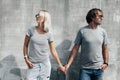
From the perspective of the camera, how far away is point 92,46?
19.3 feet

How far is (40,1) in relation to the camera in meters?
6.53

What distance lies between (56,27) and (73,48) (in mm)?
706

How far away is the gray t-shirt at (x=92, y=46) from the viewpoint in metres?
5.90

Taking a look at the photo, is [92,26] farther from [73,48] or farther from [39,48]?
[39,48]

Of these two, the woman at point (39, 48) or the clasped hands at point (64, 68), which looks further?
the clasped hands at point (64, 68)

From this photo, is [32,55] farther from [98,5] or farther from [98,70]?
[98,5]

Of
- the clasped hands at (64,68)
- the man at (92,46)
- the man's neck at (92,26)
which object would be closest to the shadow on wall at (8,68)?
the clasped hands at (64,68)

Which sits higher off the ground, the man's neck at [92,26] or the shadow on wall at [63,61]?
the man's neck at [92,26]

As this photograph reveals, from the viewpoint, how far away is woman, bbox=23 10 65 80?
18.8 feet

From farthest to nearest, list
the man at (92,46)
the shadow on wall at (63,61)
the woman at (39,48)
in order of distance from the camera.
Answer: the shadow on wall at (63,61) < the man at (92,46) < the woman at (39,48)

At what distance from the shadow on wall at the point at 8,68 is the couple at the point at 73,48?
0.69 meters

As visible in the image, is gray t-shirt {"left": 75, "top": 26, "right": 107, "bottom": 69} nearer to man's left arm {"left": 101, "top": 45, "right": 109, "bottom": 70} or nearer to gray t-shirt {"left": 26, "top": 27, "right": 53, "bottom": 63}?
man's left arm {"left": 101, "top": 45, "right": 109, "bottom": 70}

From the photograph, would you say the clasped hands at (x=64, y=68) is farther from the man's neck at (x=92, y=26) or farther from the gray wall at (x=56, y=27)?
the man's neck at (x=92, y=26)

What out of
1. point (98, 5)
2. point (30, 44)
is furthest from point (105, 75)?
point (30, 44)
